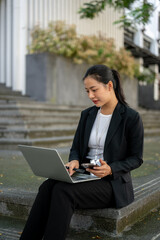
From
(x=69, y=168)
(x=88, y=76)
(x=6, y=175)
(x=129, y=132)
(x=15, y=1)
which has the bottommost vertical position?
(x=6, y=175)

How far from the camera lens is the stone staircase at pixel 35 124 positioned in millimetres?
6586

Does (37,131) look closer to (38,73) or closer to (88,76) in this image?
(38,73)

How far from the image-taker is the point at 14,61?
10516 millimetres

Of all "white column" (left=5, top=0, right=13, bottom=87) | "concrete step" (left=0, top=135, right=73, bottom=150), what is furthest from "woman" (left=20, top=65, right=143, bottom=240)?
"white column" (left=5, top=0, right=13, bottom=87)

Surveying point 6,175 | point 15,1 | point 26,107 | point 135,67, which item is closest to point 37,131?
point 26,107

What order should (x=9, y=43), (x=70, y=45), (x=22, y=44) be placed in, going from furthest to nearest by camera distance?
(x=9, y=43)
(x=22, y=44)
(x=70, y=45)

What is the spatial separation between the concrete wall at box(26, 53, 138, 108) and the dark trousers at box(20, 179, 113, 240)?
23.6 ft

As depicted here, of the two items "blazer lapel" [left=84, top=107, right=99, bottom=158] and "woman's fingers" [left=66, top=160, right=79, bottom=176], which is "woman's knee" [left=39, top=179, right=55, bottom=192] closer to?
"woman's fingers" [left=66, top=160, right=79, bottom=176]

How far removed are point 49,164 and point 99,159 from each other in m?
0.38

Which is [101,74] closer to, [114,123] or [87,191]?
[114,123]

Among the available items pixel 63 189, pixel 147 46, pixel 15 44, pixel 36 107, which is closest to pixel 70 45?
pixel 15 44

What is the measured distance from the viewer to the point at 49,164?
7.64 ft

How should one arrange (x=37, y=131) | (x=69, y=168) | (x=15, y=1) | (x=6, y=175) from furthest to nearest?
(x=15, y=1) → (x=37, y=131) → (x=6, y=175) → (x=69, y=168)

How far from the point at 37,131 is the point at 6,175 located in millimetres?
2781
